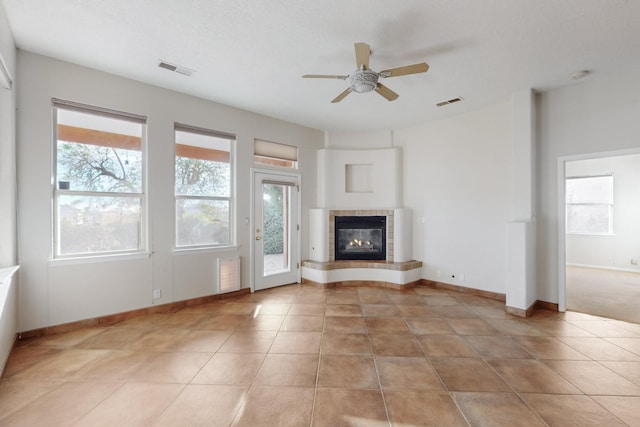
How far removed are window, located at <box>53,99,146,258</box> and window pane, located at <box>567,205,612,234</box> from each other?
9.10 m

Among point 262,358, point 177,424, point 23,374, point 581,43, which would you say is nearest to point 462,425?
point 262,358

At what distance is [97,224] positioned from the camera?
331cm

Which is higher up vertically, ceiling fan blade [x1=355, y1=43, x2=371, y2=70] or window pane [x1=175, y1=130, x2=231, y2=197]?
ceiling fan blade [x1=355, y1=43, x2=371, y2=70]

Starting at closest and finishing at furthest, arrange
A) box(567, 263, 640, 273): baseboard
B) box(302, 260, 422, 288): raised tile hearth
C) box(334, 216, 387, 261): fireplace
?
1. box(302, 260, 422, 288): raised tile hearth
2. box(334, 216, 387, 261): fireplace
3. box(567, 263, 640, 273): baseboard

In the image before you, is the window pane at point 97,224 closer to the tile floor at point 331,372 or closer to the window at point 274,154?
the tile floor at point 331,372

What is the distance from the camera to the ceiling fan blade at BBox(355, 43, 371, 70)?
233 centimetres

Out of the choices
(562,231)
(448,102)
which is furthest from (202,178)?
(562,231)

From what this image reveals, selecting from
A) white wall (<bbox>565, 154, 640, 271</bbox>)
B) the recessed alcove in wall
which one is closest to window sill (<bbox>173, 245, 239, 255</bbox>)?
the recessed alcove in wall

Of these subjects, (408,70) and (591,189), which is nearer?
(408,70)

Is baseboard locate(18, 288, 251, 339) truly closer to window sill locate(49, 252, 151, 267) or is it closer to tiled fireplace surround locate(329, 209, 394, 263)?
window sill locate(49, 252, 151, 267)

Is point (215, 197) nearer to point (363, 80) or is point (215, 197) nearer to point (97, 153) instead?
point (97, 153)

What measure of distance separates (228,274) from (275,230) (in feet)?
3.69

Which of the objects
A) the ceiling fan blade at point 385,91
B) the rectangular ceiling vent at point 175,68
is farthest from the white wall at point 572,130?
the rectangular ceiling vent at point 175,68

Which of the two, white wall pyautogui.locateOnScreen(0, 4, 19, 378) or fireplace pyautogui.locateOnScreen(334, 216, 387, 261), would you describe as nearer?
white wall pyautogui.locateOnScreen(0, 4, 19, 378)
